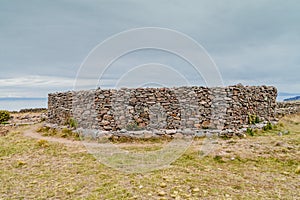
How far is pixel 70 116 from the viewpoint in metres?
14.5

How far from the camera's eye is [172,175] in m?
7.15

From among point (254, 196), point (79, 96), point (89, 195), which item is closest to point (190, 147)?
point (254, 196)

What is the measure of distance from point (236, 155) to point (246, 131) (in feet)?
14.0

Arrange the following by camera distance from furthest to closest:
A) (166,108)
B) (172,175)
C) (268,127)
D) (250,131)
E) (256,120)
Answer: (256,120), (268,127), (250,131), (166,108), (172,175)

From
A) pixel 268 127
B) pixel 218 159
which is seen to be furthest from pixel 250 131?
pixel 218 159

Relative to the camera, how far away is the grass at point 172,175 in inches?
238

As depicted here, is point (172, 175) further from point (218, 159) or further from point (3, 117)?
point (3, 117)

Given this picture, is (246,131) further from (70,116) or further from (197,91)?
(70,116)

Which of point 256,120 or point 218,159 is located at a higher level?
point 256,120

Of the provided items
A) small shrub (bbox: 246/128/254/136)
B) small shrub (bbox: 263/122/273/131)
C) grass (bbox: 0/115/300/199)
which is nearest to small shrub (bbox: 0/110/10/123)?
grass (bbox: 0/115/300/199)

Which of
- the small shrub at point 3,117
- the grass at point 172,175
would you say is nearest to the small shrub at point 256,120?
the grass at point 172,175

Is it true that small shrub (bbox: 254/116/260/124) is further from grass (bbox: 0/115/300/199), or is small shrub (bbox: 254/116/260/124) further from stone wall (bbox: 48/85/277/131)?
grass (bbox: 0/115/300/199)

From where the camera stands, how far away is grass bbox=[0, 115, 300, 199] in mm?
6043

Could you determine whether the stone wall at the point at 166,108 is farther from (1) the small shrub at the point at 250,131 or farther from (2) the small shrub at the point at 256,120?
(2) the small shrub at the point at 256,120
